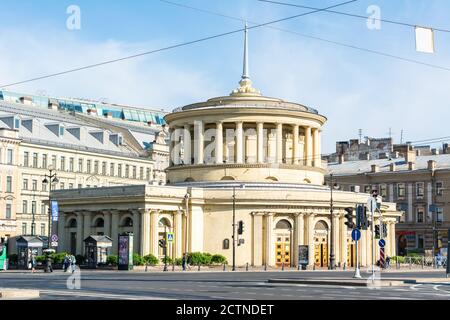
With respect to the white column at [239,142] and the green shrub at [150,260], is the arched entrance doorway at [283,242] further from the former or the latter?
the green shrub at [150,260]

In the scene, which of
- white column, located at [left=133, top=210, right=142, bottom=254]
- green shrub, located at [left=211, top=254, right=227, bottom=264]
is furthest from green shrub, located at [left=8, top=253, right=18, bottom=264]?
green shrub, located at [left=211, top=254, right=227, bottom=264]

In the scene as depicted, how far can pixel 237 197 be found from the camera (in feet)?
282

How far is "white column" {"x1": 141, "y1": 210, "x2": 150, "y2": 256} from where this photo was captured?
8306 cm

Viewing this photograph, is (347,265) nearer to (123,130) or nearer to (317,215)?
(317,215)

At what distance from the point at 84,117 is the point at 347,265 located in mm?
60718

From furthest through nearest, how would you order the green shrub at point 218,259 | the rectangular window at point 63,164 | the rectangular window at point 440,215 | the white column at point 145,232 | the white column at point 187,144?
the rectangular window at point 440,215 → the rectangular window at point 63,164 → the white column at point 187,144 → the green shrub at point 218,259 → the white column at point 145,232

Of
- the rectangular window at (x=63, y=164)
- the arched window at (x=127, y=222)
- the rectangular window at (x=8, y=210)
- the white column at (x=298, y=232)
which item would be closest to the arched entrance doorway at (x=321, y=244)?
the white column at (x=298, y=232)

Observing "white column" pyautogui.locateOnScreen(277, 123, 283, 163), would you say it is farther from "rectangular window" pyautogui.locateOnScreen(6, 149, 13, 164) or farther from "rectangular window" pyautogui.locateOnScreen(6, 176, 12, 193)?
"rectangular window" pyautogui.locateOnScreen(6, 176, 12, 193)

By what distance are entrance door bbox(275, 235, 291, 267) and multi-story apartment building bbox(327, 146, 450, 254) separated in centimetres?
3648

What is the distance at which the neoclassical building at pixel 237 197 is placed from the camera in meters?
85.8

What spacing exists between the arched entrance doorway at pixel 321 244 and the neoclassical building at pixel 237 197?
0.10 meters

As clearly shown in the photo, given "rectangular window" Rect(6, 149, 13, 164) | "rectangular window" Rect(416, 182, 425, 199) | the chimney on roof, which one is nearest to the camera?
"rectangular window" Rect(6, 149, 13, 164)

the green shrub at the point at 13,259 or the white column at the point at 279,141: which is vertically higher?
the white column at the point at 279,141

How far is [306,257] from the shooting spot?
81.7 meters
